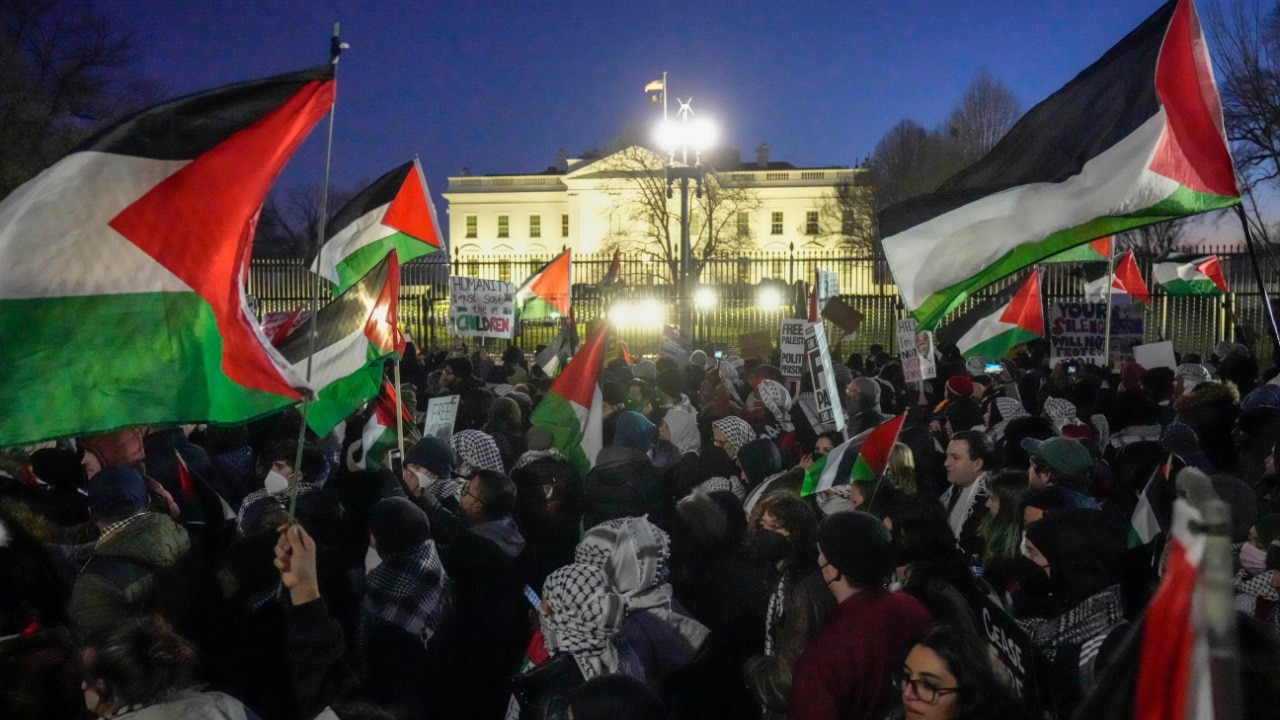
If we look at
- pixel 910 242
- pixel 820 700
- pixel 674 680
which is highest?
pixel 910 242

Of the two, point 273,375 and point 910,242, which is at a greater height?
point 910,242

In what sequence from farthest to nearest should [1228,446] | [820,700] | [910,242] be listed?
1. [1228,446]
2. [910,242]
3. [820,700]

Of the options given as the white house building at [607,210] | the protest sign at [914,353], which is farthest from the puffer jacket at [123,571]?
the white house building at [607,210]

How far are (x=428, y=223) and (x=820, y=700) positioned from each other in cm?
668

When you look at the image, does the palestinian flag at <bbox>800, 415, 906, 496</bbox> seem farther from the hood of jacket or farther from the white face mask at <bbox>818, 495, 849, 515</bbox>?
the hood of jacket

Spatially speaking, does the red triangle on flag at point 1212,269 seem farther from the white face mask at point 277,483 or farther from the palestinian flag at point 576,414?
the white face mask at point 277,483

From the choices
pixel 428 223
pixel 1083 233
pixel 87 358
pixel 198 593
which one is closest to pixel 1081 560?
pixel 1083 233

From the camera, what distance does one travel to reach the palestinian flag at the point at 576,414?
282 inches

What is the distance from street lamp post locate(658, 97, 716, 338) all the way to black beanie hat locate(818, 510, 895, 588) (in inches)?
654

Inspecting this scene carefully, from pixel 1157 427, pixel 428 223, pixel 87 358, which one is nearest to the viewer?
pixel 87 358

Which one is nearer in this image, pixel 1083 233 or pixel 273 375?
pixel 273 375

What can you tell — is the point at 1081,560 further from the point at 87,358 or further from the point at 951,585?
the point at 87,358

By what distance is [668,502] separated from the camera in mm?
6129

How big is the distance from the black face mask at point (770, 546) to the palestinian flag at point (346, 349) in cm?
298
